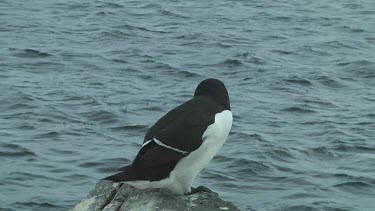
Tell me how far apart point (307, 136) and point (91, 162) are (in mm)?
3248

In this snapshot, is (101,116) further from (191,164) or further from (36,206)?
(191,164)

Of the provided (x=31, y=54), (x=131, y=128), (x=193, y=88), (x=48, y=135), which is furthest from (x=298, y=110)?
(x=31, y=54)

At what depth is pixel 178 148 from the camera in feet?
25.0

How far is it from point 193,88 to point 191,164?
8.35 meters

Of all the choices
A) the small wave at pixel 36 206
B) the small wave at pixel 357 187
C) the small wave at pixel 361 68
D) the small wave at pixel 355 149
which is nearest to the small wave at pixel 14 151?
the small wave at pixel 36 206

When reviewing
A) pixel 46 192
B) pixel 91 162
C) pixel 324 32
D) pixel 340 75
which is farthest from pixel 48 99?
pixel 324 32

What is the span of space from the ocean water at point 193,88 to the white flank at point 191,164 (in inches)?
116

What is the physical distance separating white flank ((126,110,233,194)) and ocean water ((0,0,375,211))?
2949mm

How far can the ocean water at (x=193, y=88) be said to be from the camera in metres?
11.7

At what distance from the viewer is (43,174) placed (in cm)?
1180

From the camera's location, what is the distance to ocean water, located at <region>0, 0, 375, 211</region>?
11727 millimetres

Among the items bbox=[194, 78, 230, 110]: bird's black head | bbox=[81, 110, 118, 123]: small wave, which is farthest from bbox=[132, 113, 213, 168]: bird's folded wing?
bbox=[81, 110, 118, 123]: small wave

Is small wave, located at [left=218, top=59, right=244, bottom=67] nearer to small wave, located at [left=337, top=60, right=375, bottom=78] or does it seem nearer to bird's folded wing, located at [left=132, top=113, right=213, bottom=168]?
small wave, located at [left=337, top=60, right=375, bottom=78]

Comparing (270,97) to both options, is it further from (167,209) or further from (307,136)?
(167,209)
